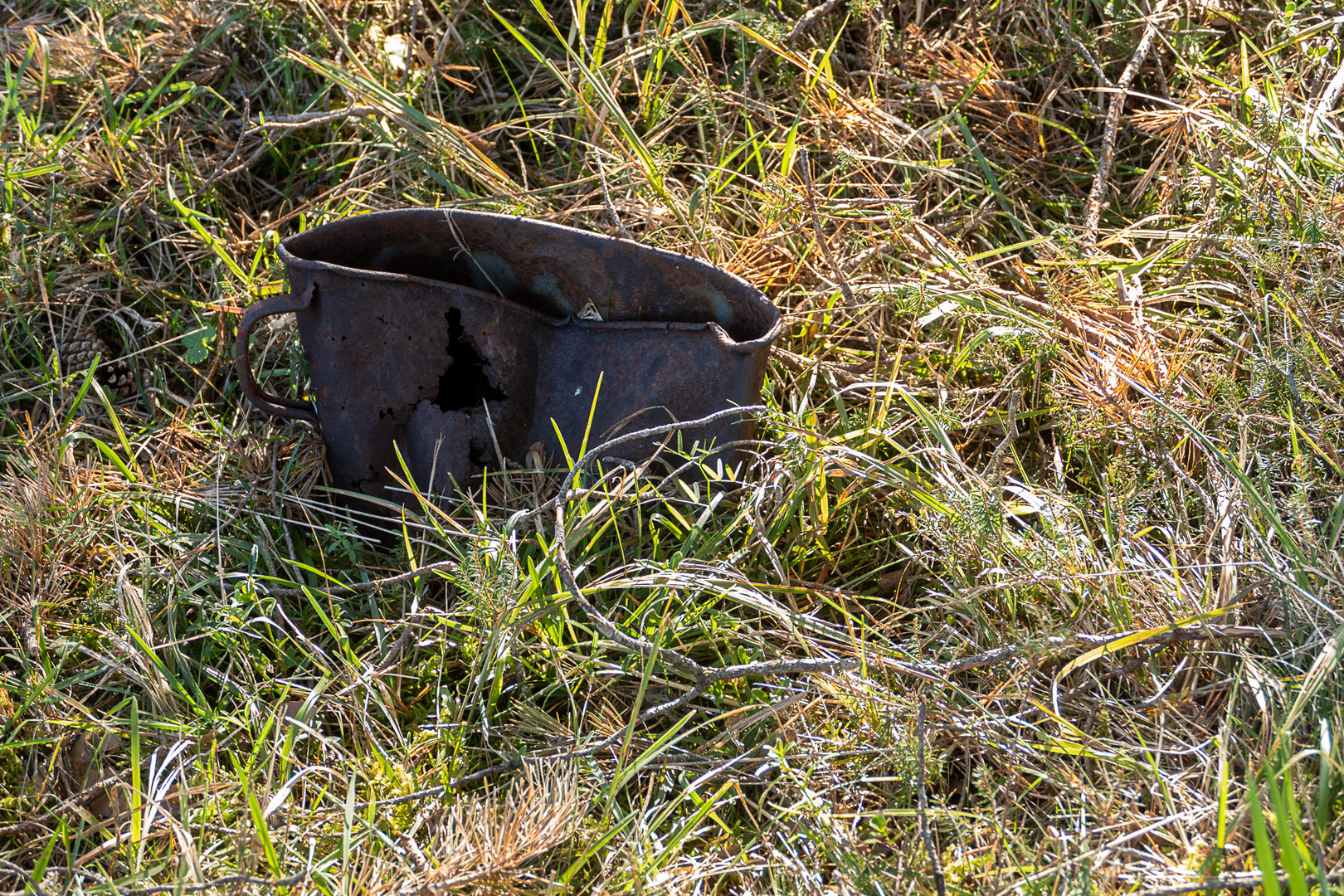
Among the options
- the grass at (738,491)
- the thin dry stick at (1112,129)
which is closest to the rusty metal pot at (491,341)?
the grass at (738,491)

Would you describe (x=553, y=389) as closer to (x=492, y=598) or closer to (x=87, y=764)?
(x=492, y=598)

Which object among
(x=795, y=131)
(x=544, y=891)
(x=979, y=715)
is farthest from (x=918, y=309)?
(x=544, y=891)

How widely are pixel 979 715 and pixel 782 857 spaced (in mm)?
380

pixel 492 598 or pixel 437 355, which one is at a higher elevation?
pixel 437 355

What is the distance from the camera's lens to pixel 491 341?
6.12ft

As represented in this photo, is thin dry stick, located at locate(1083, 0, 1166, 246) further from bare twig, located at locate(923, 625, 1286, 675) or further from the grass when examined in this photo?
bare twig, located at locate(923, 625, 1286, 675)

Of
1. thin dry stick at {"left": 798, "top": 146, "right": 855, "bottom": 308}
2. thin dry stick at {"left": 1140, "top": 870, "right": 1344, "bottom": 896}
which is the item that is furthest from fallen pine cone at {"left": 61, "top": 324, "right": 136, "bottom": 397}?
thin dry stick at {"left": 1140, "top": 870, "right": 1344, "bottom": 896}

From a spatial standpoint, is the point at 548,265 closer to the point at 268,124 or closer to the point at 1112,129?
the point at 268,124

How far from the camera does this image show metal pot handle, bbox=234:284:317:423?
5.84 feet

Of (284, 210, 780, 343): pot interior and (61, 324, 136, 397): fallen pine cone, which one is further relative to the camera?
(61, 324, 136, 397): fallen pine cone

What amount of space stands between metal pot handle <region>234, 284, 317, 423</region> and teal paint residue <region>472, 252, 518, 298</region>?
339 mm

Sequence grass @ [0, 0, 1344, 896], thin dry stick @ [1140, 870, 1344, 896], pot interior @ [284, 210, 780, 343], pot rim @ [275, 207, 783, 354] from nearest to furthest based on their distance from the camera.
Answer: thin dry stick @ [1140, 870, 1344, 896], grass @ [0, 0, 1344, 896], pot rim @ [275, 207, 783, 354], pot interior @ [284, 210, 780, 343]

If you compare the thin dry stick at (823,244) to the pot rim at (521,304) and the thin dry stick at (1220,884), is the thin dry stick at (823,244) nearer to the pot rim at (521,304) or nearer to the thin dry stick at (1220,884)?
the pot rim at (521,304)

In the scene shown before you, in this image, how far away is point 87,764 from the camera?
61.9 inches
